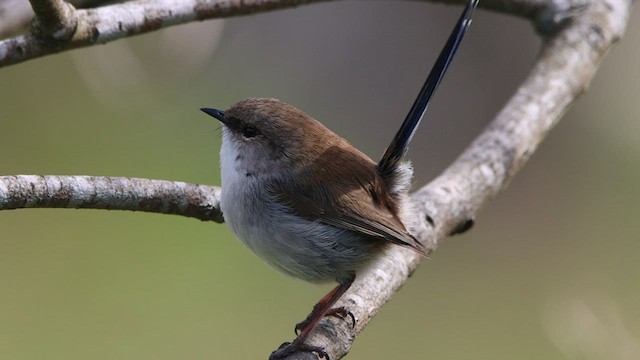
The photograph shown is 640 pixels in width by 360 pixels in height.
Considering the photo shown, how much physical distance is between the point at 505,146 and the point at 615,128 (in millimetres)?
3567

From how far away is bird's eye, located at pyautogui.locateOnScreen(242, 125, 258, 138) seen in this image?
386cm

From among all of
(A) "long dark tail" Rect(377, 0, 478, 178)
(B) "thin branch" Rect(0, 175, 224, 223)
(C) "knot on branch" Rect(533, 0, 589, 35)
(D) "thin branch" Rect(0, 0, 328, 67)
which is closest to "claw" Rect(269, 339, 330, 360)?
(B) "thin branch" Rect(0, 175, 224, 223)

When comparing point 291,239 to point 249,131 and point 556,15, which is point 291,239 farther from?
point 556,15

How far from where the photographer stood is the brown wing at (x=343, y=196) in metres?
3.58

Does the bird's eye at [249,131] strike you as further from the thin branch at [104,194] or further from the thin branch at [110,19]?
the thin branch at [110,19]

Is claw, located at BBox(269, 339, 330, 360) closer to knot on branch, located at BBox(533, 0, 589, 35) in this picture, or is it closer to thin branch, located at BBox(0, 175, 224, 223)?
thin branch, located at BBox(0, 175, 224, 223)

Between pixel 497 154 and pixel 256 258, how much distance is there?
2759 mm

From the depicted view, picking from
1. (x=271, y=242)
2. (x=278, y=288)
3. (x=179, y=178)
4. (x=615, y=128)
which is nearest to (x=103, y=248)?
(x=179, y=178)

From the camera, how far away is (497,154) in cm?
458

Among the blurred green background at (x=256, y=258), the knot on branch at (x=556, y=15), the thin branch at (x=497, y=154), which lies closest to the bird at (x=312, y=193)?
the thin branch at (x=497, y=154)

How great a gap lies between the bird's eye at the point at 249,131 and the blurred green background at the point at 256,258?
180 cm

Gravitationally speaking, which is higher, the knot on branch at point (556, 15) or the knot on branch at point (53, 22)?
the knot on branch at point (556, 15)

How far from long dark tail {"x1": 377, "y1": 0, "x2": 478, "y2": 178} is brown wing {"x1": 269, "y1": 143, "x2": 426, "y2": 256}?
0.46 feet

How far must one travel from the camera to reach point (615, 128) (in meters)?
7.78
